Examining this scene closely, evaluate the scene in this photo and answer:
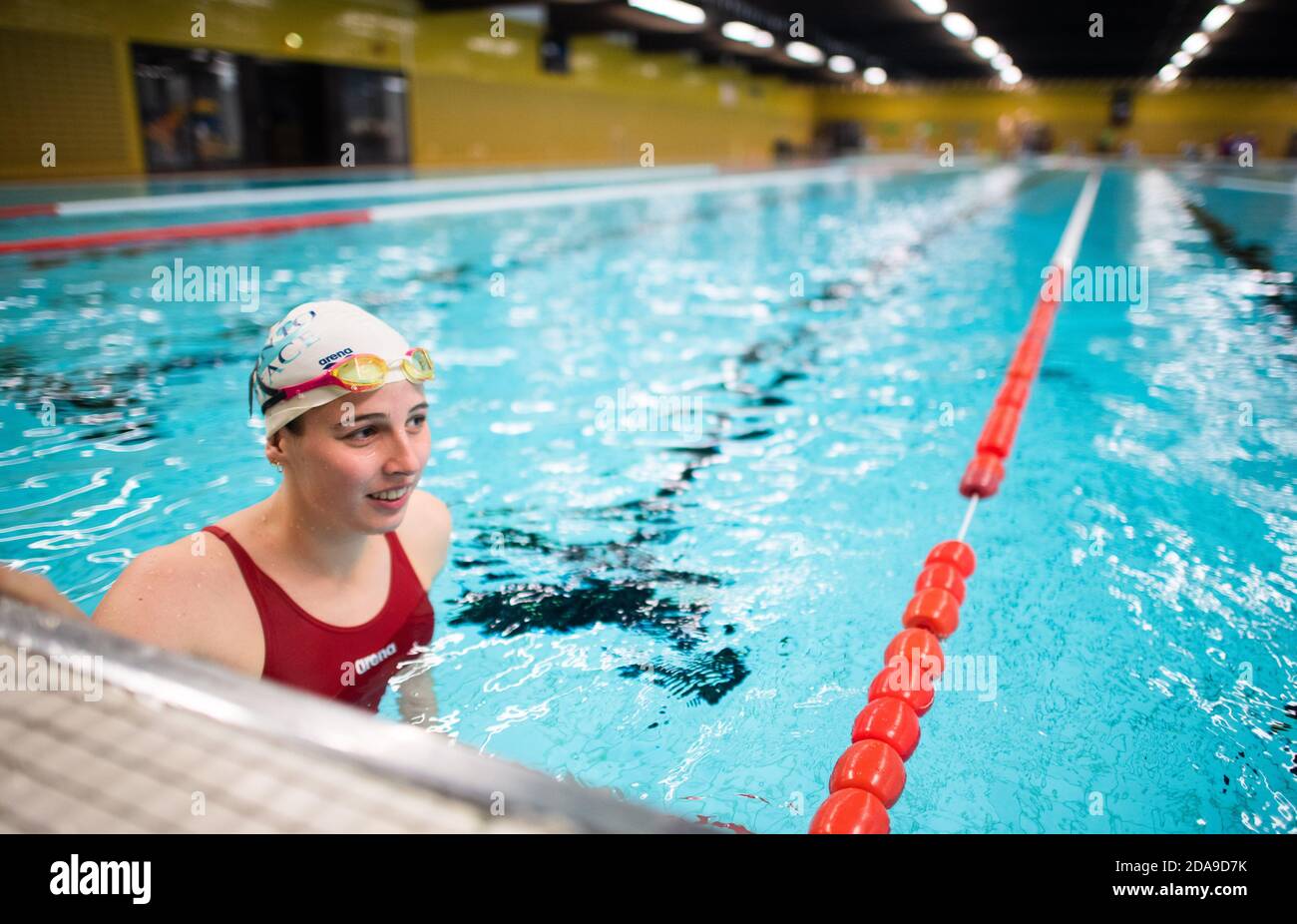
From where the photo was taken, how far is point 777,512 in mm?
3854

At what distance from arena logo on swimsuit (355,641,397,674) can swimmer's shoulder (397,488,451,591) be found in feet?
0.67

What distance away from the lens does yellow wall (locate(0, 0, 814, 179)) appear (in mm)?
14508

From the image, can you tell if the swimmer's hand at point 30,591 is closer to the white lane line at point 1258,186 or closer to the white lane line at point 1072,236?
the white lane line at point 1072,236

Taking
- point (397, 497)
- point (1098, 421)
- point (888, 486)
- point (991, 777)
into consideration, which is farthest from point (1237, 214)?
point (397, 497)

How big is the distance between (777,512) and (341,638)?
221 cm

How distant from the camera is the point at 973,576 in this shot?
3285 mm

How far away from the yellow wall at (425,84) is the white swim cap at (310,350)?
16.1 m

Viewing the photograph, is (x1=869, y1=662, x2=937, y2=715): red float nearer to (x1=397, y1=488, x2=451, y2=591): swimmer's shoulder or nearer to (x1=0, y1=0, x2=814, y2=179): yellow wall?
(x1=397, y1=488, x2=451, y2=591): swimmer's shoulder

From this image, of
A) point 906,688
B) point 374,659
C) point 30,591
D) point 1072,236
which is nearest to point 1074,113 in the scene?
point 1072,236

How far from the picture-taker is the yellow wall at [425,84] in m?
14.5
